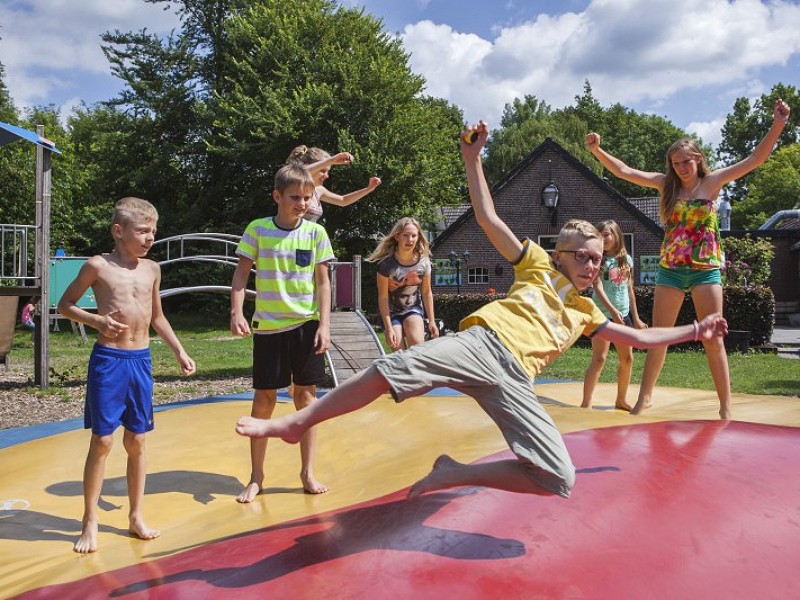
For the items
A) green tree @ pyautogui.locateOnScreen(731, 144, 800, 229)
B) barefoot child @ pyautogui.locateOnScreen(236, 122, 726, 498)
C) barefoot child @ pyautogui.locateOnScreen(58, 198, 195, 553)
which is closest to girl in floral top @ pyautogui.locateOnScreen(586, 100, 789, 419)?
barefoot child @ pyautogui.locateOnScreen(236, 122, 726, 498)

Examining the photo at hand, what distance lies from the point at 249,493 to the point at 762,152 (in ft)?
10.9

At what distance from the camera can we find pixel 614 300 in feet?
19.5

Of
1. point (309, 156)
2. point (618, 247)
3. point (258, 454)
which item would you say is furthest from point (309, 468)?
point (618, 247)

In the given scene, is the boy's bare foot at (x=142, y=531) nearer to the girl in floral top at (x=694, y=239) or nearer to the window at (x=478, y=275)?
the girl in floral top at (x=694, y=239)

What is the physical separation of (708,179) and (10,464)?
431 cm

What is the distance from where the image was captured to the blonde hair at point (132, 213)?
10.1ft

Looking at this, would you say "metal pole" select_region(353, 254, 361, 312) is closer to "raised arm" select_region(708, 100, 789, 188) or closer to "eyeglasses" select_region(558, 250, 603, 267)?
"raised arm" select_region(708, 100, 789, 188)

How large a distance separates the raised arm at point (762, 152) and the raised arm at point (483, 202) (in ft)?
5.42

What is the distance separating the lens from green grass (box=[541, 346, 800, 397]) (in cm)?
911

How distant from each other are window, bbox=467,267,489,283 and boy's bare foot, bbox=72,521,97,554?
81.4 feet

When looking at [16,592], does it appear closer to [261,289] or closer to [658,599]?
[261,289]

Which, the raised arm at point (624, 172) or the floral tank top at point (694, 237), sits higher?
the raised arm at point (624, 172)

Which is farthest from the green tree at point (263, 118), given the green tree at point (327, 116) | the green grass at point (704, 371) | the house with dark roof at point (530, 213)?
the green grass at point (704, 371)

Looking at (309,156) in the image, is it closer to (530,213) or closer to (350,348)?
(350,348)
